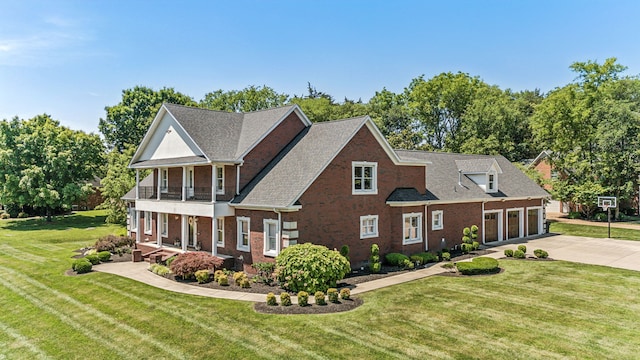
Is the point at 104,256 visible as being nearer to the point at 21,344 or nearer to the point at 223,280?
the point at 223,280

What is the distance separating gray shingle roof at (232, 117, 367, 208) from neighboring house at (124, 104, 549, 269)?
73 mm

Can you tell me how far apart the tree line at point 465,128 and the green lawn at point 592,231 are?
5.03 meters

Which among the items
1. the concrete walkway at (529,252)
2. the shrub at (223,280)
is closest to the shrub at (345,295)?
the concrete walkway at (529,252)

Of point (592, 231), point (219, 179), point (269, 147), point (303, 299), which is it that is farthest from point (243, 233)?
point (592, 231)

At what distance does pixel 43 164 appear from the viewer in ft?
151

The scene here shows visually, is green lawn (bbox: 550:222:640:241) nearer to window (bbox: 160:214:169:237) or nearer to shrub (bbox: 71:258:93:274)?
window (bbox: 160:214:169:237)

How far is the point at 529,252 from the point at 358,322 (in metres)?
18.7

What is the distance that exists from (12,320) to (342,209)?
14.8 meters

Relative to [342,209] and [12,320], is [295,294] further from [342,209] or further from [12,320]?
[12,320]

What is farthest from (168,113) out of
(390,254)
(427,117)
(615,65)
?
(615,65)

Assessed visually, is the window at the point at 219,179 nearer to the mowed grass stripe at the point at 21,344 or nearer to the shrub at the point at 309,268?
the shrub at the point at 309,268

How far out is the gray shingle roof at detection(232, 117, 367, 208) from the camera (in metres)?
20.8

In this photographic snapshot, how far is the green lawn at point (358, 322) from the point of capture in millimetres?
12062

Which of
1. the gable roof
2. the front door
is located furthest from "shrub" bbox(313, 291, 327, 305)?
the front door
